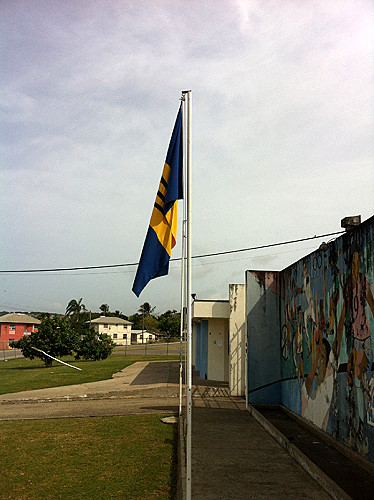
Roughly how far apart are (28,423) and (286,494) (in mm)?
7529

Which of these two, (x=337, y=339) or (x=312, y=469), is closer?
(x=312, y=469)

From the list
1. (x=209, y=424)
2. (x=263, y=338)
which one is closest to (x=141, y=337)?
(x=263, y=338)

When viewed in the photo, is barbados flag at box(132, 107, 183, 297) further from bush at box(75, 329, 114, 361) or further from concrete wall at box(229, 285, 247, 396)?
bush at box(75, 329, 114, 361)

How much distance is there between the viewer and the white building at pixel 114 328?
277 feet

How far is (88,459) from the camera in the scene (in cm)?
827

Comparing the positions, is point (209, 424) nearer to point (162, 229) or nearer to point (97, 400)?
point (97, 400)

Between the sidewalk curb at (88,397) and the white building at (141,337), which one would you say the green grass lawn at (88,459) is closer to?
the sidewalk curb at (88,397)

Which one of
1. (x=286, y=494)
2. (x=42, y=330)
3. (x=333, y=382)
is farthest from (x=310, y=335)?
(x=42, y=330)

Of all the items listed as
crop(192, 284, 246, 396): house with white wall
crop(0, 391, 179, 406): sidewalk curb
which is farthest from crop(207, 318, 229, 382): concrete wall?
crop(0, 391, 179, 406): sidewalk curb

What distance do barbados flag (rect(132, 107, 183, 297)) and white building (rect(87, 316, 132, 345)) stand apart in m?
78.5

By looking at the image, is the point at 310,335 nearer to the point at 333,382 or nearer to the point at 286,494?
the point at 333,382

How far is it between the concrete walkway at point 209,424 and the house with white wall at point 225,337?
31.2 inches

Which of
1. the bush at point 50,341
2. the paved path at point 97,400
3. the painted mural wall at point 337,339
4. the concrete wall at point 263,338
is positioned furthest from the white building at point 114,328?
the painted mural wall at point 337,339

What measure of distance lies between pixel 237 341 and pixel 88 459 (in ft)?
31.3
